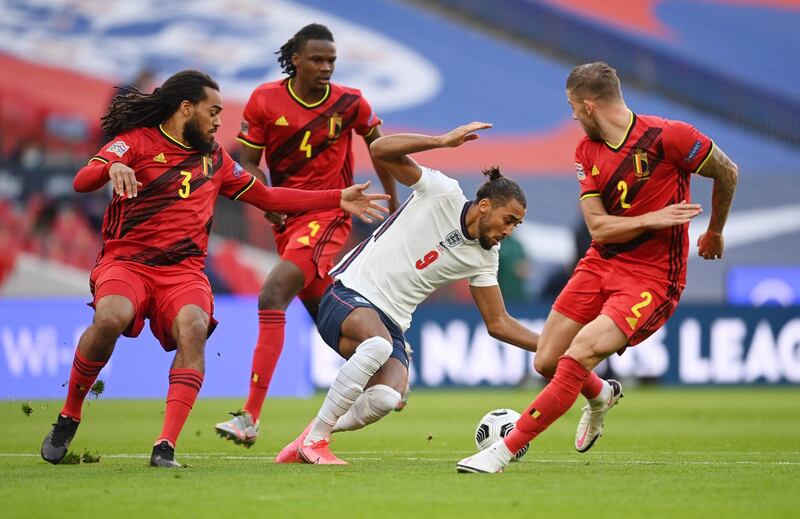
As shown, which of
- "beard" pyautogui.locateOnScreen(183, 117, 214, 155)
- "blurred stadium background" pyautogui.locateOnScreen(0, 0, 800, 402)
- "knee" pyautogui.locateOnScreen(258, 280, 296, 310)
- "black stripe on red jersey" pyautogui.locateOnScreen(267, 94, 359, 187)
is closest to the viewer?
"beard" pyautogui.locateOnScreen(183, 117, 214, 155)

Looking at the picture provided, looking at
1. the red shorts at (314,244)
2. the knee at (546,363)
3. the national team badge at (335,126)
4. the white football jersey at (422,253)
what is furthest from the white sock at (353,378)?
the national team badge at (335,126)

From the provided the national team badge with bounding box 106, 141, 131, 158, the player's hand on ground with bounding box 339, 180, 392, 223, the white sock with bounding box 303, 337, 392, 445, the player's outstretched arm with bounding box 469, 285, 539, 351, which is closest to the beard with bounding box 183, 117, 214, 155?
the national team badge with bounding box 106, 141, 131, 158

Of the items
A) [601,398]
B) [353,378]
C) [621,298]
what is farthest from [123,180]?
[601,398]

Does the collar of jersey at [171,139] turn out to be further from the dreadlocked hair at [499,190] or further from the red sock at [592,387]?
the red sock at [592,387]

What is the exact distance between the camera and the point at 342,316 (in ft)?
25.6

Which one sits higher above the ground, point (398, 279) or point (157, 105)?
point (157, 105)

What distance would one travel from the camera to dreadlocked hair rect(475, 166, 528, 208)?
7.41 m

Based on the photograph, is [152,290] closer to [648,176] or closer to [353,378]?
[353,378]

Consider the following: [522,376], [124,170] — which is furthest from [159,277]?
[522,376]

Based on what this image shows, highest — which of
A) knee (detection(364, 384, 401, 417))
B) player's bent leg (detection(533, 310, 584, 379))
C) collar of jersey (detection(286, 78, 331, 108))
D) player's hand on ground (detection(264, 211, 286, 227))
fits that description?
collar of jersey (detection(286, 78, 331, 108))

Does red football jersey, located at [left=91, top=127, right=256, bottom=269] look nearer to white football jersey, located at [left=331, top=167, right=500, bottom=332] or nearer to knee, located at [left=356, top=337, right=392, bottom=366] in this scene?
white football jersey, located at [left=331, top=167, right=500, bottom=332]

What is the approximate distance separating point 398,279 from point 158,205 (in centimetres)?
147

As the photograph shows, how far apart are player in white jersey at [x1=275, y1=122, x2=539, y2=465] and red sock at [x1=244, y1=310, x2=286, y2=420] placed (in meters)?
0.97

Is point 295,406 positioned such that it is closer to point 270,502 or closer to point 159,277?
point 159,277
